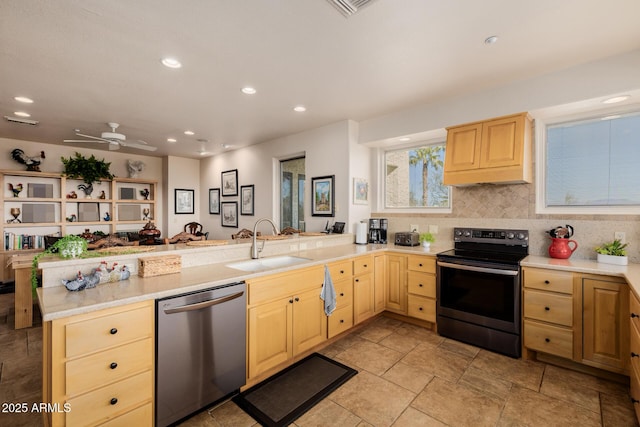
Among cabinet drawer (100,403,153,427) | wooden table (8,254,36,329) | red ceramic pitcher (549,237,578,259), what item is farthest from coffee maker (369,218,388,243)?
wooden table (8,254,36,329)

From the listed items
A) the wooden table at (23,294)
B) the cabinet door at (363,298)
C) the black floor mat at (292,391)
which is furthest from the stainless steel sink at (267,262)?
the wooden table at (23,294)

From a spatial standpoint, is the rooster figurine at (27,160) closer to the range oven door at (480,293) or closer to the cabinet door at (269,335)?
the cabinet door at (269,335)

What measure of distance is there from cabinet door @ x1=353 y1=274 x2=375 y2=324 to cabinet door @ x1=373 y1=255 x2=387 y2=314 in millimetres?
68

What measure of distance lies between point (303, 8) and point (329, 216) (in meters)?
2.74

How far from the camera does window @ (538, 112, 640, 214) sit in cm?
260

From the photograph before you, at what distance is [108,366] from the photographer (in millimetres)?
1489

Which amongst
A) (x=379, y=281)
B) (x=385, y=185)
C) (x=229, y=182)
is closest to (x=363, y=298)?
(x=379, y=281)

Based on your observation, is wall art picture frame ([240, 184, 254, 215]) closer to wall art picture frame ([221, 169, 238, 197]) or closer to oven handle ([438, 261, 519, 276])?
wall art picture frame ([221, 169, 238, 197])

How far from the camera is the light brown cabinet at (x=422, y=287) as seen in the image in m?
3.16

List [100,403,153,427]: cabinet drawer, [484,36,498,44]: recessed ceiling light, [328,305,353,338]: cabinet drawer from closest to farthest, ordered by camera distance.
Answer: [100,403,153,427]: cabinet drawer
[484,36,498,44]: recessed ceiling light
[328,305,353,338]: cabinet drawer

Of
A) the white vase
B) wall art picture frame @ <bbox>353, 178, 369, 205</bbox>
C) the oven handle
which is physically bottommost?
the oven handle

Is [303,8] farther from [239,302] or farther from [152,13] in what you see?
[239,302]

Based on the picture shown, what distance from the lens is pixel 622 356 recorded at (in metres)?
2.17

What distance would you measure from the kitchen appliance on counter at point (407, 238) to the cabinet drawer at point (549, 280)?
1.26 m
